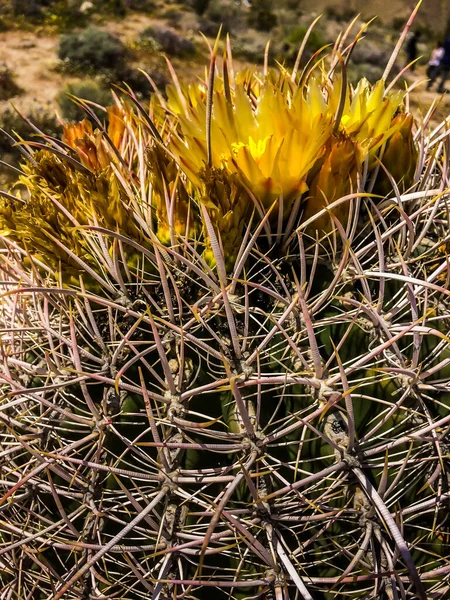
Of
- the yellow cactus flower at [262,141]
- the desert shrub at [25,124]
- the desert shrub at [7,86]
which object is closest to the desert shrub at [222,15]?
the desert shrub at [7,86]

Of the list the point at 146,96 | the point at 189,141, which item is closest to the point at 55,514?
the point at 189,141

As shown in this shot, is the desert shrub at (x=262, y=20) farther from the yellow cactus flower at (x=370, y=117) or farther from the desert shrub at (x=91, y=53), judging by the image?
the yellow cactus flower at (x=370, y=117)

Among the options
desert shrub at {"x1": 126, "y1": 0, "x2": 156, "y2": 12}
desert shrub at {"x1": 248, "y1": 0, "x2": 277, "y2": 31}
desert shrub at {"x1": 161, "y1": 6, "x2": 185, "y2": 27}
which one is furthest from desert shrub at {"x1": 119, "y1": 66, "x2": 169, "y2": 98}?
desert shrub at {"x1": 248, "y1": 0, "x2": 277, "y2": 31}

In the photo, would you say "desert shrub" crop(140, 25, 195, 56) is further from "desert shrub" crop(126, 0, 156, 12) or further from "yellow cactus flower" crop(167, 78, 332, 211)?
"yellow cactus flower" crop(167, 78, 332, 211)

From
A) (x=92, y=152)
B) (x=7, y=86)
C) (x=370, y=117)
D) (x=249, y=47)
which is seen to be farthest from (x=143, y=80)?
(x=370, y=117)

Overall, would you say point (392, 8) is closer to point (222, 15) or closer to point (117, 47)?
point (222, 15)

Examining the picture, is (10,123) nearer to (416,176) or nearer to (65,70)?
(65,70)
